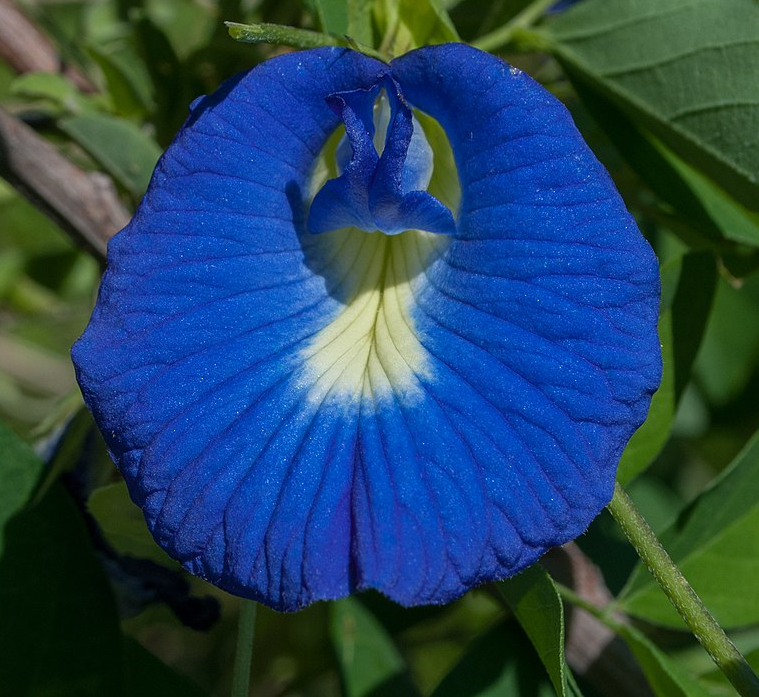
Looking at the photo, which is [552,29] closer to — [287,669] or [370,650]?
[370,650]

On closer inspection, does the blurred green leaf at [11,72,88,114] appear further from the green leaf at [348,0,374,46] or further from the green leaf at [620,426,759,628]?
the green leaf at [620,426,759,628]

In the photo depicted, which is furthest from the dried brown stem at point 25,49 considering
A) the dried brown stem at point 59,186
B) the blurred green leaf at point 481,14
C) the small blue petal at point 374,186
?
the small blue petal at point 374,186

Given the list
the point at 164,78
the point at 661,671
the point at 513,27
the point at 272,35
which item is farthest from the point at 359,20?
the point at 661,671

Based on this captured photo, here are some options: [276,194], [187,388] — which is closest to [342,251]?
[276,194]

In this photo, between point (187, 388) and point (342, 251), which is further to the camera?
point (342, 251)

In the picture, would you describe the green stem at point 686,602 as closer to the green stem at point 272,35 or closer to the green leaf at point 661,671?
the green leaf at point 661,671

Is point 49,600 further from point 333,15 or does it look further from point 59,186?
point 333,15
